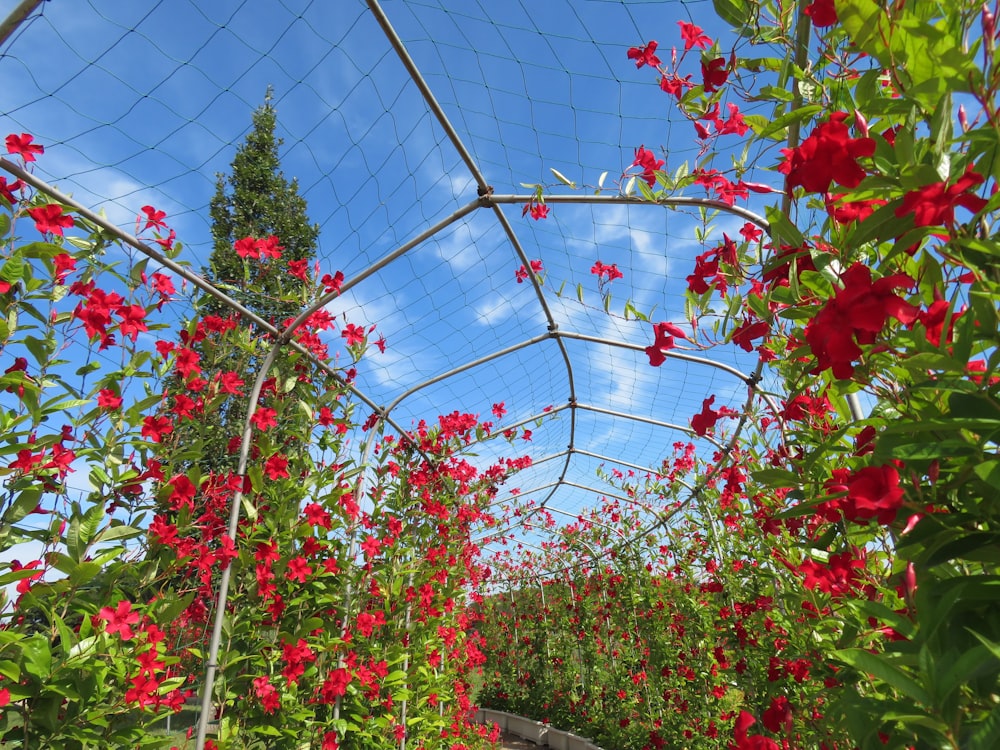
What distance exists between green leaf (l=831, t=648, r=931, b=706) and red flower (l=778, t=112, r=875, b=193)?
55 cm

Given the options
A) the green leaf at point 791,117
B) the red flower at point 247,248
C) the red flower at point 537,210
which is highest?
the red flower at point 537,210

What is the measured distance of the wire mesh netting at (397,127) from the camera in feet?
5.77

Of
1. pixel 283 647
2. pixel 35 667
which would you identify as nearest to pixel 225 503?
pixel 283 647

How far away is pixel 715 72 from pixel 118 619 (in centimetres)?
204

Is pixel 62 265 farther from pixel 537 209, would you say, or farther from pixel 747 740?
pixel 747 740

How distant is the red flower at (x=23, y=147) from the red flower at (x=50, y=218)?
0.46 feet

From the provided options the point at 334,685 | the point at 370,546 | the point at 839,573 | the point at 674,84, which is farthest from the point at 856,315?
the point at 370,546

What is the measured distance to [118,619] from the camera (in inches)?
58.2

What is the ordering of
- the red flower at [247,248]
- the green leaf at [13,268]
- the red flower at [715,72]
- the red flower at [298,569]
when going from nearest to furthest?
the red flower at [715,72]
the green leaf at [13,268]
the red flower at [247,248]
the red flower at [298,569]

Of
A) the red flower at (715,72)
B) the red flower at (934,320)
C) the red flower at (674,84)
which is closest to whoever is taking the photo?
the red flower at (934,320)

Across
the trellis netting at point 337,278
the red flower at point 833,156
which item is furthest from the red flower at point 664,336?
the red flower at point 833,156

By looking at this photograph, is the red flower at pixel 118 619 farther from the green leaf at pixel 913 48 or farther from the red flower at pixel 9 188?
the green leaf at pixel 913 48

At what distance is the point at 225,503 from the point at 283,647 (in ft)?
2.26

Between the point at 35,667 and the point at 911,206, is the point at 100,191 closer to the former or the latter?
the point at 35,667
